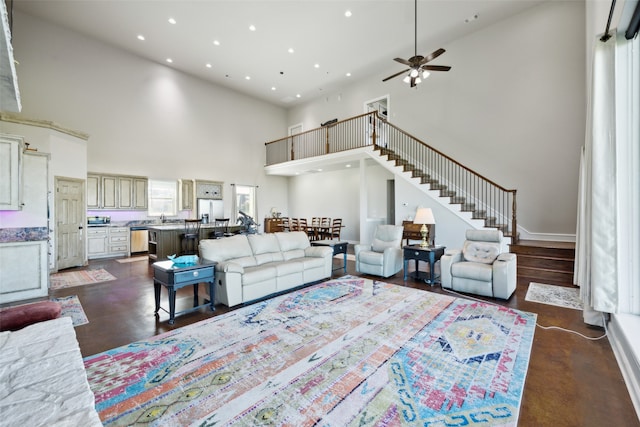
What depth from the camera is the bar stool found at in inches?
280

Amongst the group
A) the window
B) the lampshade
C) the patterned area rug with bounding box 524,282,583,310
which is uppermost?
the window

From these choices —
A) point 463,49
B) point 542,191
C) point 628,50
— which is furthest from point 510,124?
point 628,50

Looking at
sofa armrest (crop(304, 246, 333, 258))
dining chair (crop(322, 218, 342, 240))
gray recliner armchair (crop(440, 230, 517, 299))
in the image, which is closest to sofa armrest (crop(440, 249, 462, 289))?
gray recliner armchair (crop(440, 230, 517, 299))

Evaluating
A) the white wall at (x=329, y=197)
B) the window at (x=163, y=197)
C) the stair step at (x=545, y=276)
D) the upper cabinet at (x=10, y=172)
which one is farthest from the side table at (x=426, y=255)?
the window at (x=163, y=197)

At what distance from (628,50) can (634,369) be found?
2808mm

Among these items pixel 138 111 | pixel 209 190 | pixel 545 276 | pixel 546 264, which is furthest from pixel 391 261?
pixel 138 111

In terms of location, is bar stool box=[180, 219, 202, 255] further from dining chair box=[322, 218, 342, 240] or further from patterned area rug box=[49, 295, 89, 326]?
dining chair box=[322, 218, 342, 240]

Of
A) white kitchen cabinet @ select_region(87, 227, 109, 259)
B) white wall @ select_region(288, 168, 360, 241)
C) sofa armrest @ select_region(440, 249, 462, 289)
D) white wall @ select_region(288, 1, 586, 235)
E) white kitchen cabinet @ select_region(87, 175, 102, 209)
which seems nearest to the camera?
sofa armrest @ select_region(440, 249, 462, 289)

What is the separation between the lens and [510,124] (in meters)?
7.24

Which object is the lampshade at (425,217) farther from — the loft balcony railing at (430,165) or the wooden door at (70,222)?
the wooden door at (70,222)

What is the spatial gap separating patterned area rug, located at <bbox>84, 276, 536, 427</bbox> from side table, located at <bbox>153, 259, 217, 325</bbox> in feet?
1.31

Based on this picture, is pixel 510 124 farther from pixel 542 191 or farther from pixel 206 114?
pixel 206 114

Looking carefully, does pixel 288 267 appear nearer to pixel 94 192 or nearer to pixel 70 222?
pixel 70 222

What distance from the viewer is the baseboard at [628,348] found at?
1.94m
